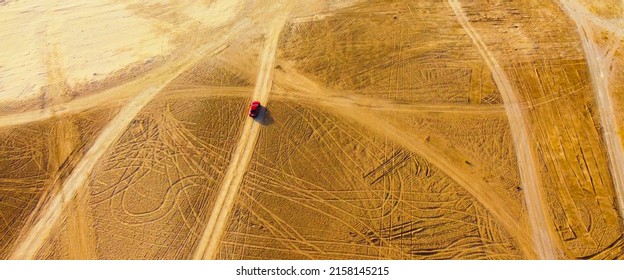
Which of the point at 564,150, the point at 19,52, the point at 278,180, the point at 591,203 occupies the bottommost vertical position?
the point at 591,203

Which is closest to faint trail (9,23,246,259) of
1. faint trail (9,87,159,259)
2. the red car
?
faint trail (9,87,159,259)

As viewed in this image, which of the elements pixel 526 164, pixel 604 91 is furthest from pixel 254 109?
pixel 604 91

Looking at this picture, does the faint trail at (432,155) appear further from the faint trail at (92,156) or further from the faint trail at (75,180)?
the faint trail at (75,180)

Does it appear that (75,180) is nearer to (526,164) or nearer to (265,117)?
(265,117)

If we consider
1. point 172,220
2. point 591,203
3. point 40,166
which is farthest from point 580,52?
point 40,166

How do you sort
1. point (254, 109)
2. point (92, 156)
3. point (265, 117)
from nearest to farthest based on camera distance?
point (92, 156) → point (254, 109) → point (265, 117)
